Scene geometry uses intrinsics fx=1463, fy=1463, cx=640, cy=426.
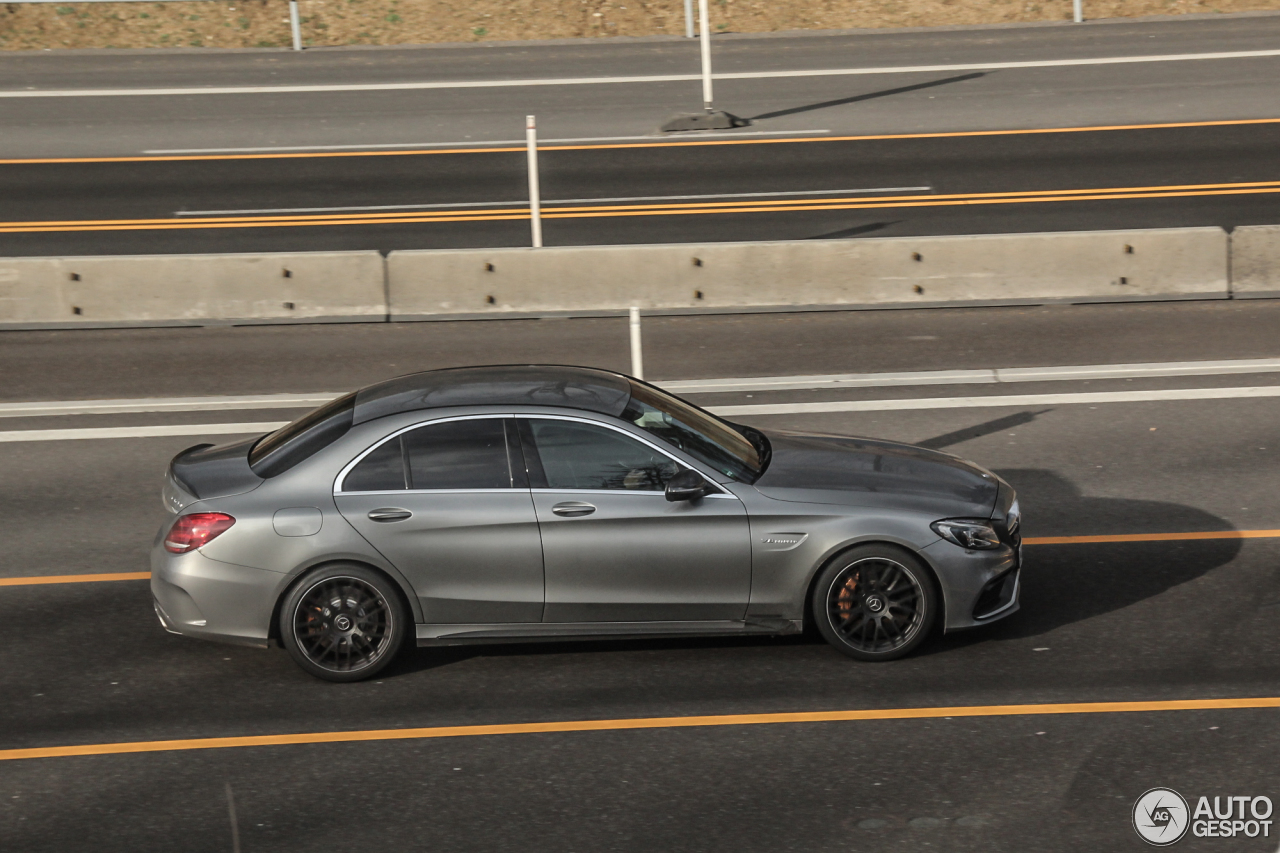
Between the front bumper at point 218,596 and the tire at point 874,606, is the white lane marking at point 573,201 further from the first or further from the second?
the tire at point 874,606

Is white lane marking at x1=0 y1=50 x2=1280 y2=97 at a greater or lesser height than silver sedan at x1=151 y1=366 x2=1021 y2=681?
greater

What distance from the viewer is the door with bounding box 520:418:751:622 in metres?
7.63

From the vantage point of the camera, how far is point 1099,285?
15.8 m

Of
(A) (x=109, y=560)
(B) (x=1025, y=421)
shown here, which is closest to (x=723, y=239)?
(B) (x=1025, y=421)

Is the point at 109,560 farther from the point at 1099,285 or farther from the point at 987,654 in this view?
the point at 1099,285

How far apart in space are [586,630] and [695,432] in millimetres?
1263

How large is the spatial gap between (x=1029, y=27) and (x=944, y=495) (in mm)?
25262

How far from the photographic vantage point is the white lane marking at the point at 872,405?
12.5m

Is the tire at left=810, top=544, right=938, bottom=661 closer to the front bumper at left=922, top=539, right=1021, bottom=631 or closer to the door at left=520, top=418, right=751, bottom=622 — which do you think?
the front bumper at left=922, top=539, right=1021, bottom=631

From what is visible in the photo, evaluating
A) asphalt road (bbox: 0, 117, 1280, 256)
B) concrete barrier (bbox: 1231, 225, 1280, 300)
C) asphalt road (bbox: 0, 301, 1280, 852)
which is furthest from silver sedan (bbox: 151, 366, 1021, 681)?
asphalt road (bbox: 0, 117, 1280, 256)

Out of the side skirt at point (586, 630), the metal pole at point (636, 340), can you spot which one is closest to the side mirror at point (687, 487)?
the side skirt at point (586, 630)

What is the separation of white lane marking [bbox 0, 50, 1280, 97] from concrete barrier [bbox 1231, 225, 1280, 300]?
1296cm

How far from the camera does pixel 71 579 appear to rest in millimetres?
9227

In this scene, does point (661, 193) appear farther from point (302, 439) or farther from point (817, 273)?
point (302, 439)
